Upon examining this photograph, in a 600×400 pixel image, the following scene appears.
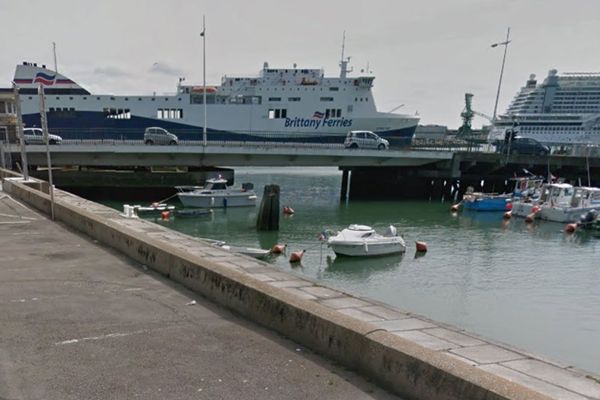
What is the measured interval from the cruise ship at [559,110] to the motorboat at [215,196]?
Answer: 2785 inches

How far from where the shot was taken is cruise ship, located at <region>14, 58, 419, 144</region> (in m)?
54.1

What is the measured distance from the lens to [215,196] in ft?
110

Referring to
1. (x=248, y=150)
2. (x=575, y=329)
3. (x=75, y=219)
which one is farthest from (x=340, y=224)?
(x=75, y=219)

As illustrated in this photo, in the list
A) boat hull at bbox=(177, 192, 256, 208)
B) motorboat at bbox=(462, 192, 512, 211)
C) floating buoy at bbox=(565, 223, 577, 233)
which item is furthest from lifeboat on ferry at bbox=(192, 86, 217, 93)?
floating buoy at bbox=(565, 223, 577, 233)

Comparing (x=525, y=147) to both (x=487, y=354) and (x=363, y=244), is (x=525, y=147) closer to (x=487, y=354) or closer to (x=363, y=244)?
(x=363, y=244)

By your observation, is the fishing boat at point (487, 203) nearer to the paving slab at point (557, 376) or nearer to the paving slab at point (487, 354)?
the paving slab at point (487, 354)

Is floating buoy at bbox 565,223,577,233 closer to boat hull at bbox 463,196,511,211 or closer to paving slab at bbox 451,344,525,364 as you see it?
boat hull at bbox 463,196,511,211

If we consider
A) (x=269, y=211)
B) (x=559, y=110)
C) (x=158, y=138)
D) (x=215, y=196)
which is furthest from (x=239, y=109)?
(x=559, y=110)

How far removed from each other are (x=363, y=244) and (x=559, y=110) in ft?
333

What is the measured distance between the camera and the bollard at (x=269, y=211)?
2636 cm

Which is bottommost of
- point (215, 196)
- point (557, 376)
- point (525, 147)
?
point (215, 196)

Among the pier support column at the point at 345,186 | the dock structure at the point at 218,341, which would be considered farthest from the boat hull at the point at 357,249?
the pier support column at the point at 345,186

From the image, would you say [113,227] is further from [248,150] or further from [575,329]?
[248,150]

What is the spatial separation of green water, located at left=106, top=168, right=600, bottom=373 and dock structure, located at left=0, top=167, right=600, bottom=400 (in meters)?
8.13
